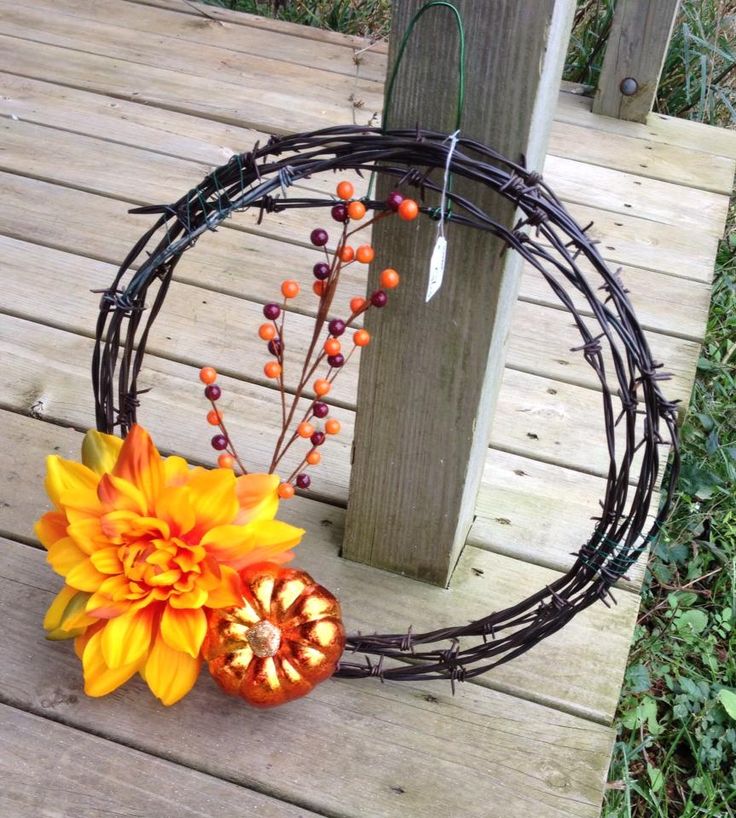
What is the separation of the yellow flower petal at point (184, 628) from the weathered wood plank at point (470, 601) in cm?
23

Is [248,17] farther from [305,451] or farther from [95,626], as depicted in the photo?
[95,626]

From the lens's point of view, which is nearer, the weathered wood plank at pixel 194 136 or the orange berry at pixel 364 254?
the orange berry at pixel 364 254

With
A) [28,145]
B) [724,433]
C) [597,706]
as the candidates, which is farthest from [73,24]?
[597,706]

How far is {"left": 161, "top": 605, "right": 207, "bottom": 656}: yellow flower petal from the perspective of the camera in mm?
875

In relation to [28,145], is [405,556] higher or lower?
lower

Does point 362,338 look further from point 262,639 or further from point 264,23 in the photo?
point 264,23

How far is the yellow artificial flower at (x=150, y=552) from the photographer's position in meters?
0.87

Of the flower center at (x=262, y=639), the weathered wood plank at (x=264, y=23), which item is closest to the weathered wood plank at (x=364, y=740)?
the flower center at (x=262, y=639)

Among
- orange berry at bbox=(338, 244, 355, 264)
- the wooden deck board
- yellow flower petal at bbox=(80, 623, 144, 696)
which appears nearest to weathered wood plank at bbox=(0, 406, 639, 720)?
the wooden deck board

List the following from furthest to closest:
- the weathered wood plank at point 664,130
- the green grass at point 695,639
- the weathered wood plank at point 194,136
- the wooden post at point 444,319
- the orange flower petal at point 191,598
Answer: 1. the weathered wood plank at point 664,130
2. the weathered wood plank at point 194,136
3. the green grass at point 695,639
4. the orange flower petal at point 191,598
5. the wooden post at point 444,319

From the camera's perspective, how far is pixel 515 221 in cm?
83

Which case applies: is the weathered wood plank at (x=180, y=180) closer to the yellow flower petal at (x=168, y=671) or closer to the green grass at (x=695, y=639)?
the green grass at (x=695, y=639)

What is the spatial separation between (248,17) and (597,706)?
2.01 meters

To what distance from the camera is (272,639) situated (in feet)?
3.00
